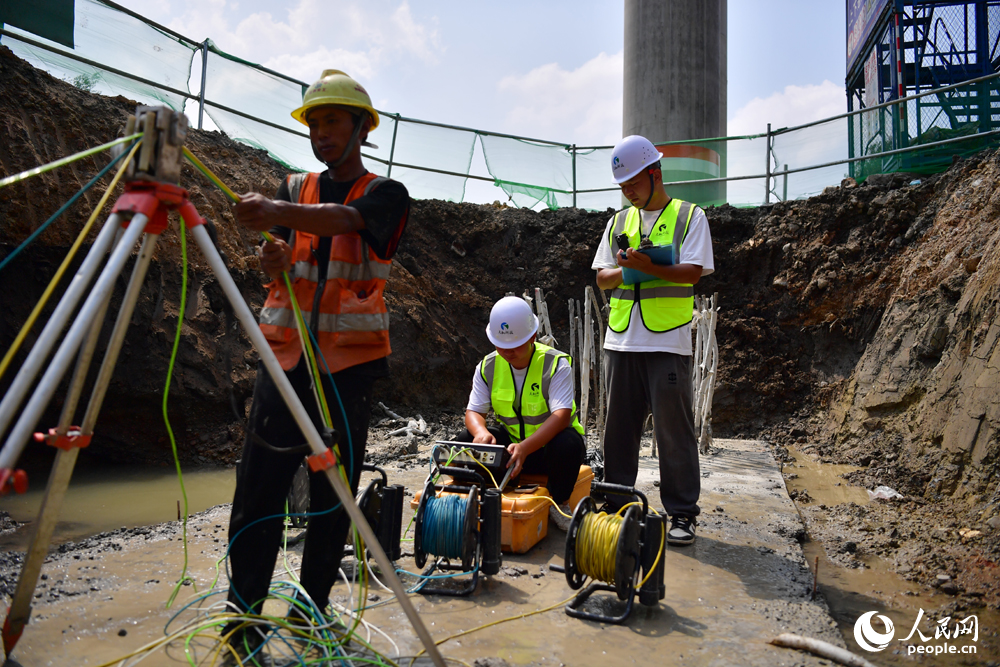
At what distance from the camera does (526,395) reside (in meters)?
4.09

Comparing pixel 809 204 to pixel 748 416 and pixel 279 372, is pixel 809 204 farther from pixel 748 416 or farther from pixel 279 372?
pixel 279 372

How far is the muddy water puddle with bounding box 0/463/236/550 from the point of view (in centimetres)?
491

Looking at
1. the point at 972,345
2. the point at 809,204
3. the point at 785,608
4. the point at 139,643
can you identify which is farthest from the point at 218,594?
the point at 809,204

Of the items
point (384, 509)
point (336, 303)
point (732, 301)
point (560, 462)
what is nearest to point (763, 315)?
point (732, 301)

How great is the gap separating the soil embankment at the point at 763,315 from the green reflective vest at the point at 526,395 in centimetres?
207

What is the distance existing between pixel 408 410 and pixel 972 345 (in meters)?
7.07

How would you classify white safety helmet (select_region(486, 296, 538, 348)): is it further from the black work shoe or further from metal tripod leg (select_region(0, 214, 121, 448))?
metal tripod leg (select_region(0, 214, 121, 448))

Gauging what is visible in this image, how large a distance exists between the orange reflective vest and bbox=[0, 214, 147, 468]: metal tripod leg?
62 centimetres

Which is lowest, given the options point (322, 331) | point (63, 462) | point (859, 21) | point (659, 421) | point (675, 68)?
point (63, 462)

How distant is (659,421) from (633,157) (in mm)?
1529

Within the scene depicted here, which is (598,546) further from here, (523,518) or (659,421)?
(659,421)

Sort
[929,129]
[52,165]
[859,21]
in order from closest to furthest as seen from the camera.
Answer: [52,165] → [929,129] → [859,21]

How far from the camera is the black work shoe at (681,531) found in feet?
12.2

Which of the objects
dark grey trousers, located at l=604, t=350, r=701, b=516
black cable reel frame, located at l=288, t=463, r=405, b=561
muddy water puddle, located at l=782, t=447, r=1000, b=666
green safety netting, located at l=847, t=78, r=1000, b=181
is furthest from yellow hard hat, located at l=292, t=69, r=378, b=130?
green safety netting, located at l=847, t=78, r=1000, b=181
